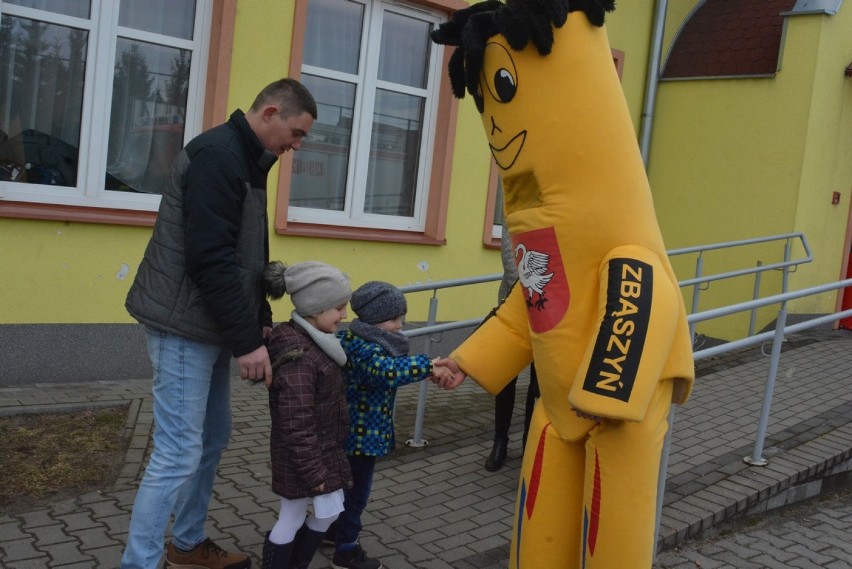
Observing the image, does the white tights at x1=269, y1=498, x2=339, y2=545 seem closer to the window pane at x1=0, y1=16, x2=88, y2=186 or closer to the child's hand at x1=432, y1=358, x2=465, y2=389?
the child's hand at x1=432, y1=358, x2=465, y2=389

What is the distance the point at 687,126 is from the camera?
9.55m

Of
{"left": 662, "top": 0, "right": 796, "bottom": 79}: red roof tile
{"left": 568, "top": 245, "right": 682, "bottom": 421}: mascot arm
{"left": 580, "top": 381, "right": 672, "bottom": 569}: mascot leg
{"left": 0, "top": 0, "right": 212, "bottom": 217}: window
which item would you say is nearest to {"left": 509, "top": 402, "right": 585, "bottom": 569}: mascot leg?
{"left": 580, "top": 381, "right": 672, "bottom": 569}: mascot leg

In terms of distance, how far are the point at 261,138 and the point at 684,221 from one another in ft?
24.2

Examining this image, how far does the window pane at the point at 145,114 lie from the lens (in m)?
6.09

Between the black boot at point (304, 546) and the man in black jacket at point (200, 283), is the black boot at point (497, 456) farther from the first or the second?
the man in black jacket at point (200, 283)

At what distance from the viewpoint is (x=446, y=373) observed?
3.21 m

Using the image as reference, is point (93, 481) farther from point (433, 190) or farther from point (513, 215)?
point (433, 190)

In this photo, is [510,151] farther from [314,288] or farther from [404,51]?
[404,51]

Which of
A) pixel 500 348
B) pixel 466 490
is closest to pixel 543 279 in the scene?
pixel 500 348

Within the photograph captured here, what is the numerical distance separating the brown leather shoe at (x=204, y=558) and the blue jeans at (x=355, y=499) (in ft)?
1.33

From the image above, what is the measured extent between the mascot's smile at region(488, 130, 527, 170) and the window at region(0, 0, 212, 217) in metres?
3.92

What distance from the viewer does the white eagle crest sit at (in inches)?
110

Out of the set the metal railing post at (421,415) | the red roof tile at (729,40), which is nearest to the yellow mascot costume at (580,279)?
the metal railing post at (421,415)

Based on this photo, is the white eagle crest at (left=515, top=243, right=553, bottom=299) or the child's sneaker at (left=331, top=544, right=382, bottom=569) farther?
the child's sneaker at (left=331, top=544, right=382, bottom=569)
